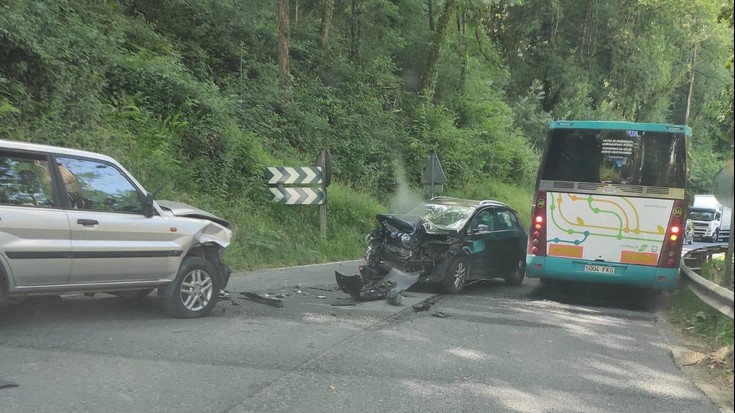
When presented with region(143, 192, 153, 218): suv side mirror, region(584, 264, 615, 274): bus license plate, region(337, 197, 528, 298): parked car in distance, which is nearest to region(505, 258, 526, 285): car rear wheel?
region(337, 197, 528, 298): parked car in distance

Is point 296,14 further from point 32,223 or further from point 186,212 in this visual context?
point 32,223

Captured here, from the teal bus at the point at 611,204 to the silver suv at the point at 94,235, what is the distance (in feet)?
18.3

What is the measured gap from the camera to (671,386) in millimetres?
5977

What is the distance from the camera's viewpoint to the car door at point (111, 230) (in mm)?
6773

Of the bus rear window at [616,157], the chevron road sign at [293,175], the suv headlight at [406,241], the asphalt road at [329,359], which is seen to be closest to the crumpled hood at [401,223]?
the suv headlight at [406,241]

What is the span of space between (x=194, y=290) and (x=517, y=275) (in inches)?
276

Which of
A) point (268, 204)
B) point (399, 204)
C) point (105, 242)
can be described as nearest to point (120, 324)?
point (105, 242)

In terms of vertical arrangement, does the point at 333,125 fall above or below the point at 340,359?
above

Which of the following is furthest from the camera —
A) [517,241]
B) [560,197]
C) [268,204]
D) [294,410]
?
[268,204]

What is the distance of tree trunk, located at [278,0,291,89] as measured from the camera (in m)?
18.4

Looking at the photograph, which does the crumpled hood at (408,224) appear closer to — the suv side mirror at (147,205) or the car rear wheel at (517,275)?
the car rear wheel at (517,275)

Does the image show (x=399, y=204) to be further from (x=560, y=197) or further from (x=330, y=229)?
(x=560, y=197)

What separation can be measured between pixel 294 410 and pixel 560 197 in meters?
7.22

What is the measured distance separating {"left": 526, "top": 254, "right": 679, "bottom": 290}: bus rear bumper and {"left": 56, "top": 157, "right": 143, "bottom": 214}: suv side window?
263 inches
